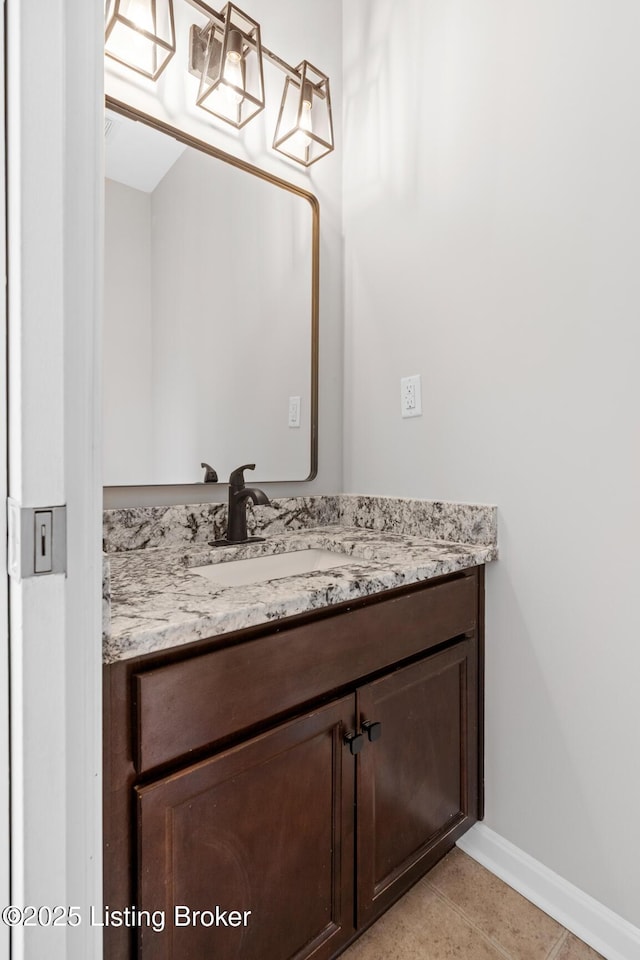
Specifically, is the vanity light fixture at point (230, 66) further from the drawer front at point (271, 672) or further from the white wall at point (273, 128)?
the drawer front at point (271, 672)

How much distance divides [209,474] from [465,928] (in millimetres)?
1272

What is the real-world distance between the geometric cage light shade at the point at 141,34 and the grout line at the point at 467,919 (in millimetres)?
2178

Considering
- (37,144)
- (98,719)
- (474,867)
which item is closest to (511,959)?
(474,867)

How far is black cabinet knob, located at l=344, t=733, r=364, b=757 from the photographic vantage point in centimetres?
98

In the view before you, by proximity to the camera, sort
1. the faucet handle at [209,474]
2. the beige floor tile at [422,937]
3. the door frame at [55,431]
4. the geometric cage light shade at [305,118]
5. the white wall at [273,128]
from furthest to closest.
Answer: the geometric cage light shade at [305,118]
the faucet handle at [209,474]
the white wall at [273,128]
the beige floor tile at [422,937]
the door frame at [55,431]

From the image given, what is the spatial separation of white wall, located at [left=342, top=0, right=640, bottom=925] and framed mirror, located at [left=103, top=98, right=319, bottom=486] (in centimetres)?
30

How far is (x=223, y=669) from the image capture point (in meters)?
0.78

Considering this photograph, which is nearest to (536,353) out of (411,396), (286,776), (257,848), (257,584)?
(411,396)

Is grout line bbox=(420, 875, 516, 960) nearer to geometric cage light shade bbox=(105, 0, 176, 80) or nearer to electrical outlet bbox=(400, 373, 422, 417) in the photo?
electrical outlet bbox=(400, 373, 422, 417)

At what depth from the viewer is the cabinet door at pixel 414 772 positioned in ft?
3.39

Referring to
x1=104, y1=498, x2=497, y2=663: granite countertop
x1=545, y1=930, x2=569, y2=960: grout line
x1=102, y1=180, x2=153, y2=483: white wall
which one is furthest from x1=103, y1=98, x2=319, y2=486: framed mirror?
x1=545, y1=930, x2=569, y2=960: grout line

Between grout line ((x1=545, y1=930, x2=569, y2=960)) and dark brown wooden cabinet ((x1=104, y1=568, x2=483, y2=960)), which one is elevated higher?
dark brown wooden cabinet ((x1=104, y1=568, x2=483, y2=960))

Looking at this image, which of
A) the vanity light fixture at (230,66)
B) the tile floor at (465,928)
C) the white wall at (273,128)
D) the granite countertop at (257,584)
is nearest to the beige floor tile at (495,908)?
the tile floor at (465,928)

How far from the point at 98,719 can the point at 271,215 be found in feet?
4.81
